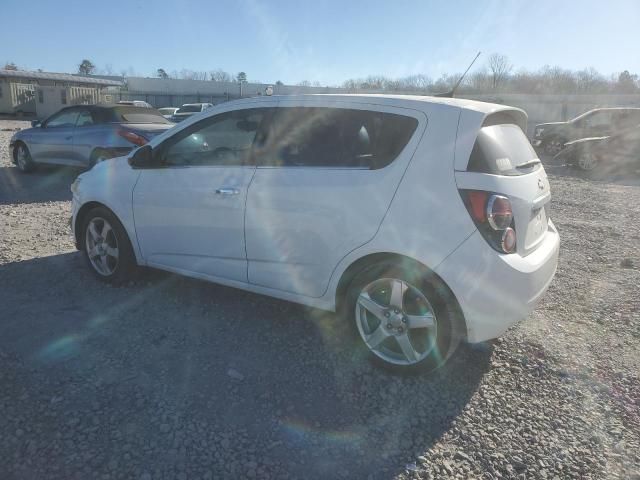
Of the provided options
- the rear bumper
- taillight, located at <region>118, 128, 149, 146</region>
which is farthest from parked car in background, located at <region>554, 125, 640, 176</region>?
the rear bumper

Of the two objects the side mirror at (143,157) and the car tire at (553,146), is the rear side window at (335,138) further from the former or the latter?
the car tire at (553,146)

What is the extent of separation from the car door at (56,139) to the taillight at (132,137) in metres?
1.43

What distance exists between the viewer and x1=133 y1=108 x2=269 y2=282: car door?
3.65 metres

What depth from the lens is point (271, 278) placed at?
11.7 ft

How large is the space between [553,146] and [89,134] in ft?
53.6

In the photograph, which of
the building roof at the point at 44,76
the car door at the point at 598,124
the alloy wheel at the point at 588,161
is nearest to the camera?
the alloy wheel at the point at 588,161

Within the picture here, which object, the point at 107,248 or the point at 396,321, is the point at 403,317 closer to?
the point at 396,321

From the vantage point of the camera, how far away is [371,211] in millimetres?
3020

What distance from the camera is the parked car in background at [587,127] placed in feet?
53.0

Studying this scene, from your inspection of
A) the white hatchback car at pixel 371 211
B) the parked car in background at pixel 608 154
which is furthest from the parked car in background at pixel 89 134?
the parked car in background at pixel 608 154

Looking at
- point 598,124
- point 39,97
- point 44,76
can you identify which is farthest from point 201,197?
point 44,76

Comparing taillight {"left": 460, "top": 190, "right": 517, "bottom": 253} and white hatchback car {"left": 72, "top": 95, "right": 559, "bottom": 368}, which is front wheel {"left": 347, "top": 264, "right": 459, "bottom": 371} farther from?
taillight {"left": 460, "top": 190, "right": 517, "bottom": 253}

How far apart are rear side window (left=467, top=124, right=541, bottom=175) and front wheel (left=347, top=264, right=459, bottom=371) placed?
731 mm

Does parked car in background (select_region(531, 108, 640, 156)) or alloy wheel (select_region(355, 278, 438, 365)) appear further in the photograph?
parked car in background (select_region(531, 108, 640, 156))
